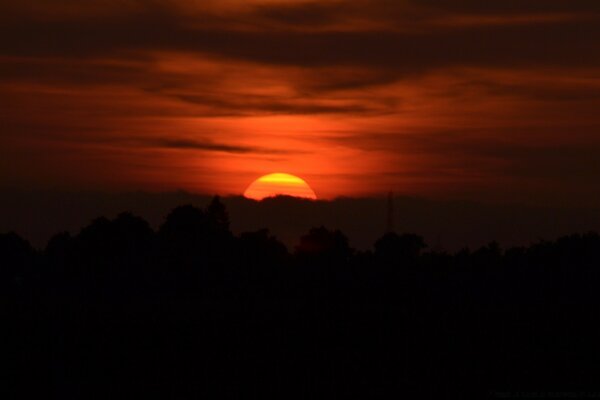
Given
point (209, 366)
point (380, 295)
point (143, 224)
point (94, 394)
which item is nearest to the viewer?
point (94, 394)

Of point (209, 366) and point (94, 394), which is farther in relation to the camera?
point (209, 366)

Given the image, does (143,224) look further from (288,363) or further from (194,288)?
(288,363)

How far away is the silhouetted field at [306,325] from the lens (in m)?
35.0

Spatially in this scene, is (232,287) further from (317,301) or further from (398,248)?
(398,248)

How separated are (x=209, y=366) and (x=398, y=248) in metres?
60.7

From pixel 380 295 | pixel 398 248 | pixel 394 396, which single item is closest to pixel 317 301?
pixel 380 295

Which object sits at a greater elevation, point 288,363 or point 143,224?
point 143,224

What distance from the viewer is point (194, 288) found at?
2648 inches

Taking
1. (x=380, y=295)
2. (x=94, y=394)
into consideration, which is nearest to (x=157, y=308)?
(x=380, y=295)

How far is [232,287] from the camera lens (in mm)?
66938

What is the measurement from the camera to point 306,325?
45.3 meters

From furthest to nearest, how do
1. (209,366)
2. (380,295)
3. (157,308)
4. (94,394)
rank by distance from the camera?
(380,295) < (157,308) < (209,366) < (94,394)

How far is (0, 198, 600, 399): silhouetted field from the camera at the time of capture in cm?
3503

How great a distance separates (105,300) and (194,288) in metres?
7.21
